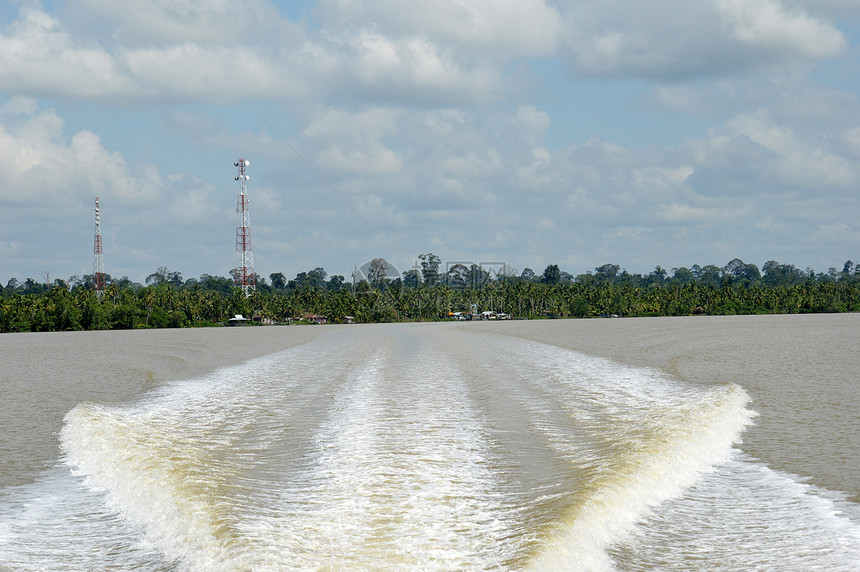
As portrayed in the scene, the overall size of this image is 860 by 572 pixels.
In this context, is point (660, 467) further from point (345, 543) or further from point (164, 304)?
point (164, 304)

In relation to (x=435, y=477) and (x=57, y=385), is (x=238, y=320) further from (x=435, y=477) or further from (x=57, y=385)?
(x=435, y=477)

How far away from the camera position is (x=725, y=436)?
993 centimetres

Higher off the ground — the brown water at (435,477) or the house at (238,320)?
the house at (238,320)

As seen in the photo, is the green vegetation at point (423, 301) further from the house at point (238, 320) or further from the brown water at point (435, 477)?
the brown water at point (435, 477)

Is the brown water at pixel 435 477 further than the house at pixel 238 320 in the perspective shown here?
No

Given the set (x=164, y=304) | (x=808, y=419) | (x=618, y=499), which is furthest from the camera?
(x=164, y=304)

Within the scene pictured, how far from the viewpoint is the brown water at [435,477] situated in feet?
18.5

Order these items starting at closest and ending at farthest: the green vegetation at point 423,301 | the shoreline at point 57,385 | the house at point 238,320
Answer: the shoreline at point 57,385, the green vegetation at point 423,301, the house at point 238,320

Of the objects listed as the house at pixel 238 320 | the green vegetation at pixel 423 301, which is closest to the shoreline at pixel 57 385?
the green vegetation at pixel 423 301

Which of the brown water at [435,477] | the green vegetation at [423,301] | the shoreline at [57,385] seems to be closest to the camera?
the brown water at [435,477]

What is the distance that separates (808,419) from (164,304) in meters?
104

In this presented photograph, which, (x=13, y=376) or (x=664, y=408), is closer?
(x=664, y=408)

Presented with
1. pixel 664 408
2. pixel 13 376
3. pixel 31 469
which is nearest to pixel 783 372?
pixel 664 408

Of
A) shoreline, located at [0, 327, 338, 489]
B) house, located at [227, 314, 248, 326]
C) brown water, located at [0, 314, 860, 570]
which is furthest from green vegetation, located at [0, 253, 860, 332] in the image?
brown water, located at [0, 314, 860, 570]
